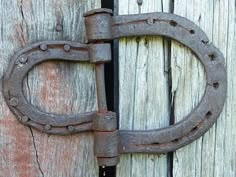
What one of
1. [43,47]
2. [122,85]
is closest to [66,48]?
[43,47]

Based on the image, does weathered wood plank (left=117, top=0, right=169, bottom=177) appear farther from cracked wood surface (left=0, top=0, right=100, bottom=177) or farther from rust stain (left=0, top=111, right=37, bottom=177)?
rust stain (left=0, top=111, right=37, bottom=177)

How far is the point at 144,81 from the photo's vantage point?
1.22 m

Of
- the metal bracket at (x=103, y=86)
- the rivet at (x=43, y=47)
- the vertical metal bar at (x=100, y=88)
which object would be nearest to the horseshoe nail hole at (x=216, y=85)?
the metal bracket at (x=103, y=86)

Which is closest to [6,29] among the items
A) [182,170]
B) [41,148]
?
[41,148]

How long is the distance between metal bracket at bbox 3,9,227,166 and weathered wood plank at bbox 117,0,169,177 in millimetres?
30

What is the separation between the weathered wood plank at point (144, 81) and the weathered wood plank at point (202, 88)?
28mm

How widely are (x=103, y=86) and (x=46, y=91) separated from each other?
0.15m

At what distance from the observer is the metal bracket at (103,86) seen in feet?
3.79

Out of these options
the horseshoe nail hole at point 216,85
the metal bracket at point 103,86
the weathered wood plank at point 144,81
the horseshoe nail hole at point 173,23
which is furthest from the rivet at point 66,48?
the horseshoe nail hole at point 216,85

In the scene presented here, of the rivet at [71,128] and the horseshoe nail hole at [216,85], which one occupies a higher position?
the horseshoe nail hole at [216,85]

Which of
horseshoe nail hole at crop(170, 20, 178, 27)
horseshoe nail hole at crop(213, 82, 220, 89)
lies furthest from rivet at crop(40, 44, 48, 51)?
horseshoe nail hole at crop(213, 82, 220, 89)

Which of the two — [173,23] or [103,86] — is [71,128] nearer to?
[103,86]

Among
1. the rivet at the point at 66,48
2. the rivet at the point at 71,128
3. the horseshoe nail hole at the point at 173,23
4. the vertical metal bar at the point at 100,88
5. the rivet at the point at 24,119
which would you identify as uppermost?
the horseshoe nail hole at the point at 173,23

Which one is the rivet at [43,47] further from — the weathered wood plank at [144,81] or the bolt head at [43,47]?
the weathered wood plank at [144,81]
